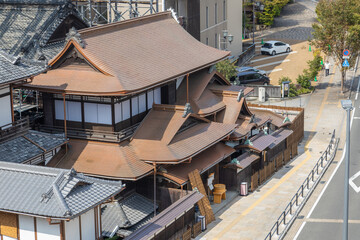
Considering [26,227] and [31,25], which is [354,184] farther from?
[31,25]

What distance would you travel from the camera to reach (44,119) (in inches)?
1628

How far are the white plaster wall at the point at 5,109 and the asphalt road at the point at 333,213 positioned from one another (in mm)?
18188

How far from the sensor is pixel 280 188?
46.9m

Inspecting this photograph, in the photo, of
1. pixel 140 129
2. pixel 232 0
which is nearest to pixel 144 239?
pixel 140 129

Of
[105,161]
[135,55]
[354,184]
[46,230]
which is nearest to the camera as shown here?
[46,230]

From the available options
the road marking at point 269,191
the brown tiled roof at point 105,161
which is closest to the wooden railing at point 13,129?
the brown tiled roof at point 105,161

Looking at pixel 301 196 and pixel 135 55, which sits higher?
pixel 135 55

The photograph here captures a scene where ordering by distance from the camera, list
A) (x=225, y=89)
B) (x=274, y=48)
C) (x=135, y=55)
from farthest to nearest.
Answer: (x=274, y=48) < (x=225, y=89) < (x=135, y=55)

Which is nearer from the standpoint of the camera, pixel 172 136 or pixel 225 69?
pixel 172 136

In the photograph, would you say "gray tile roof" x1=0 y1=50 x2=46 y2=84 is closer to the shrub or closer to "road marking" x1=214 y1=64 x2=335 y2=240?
"road marking" x1=214 y1=64 x2=335 y2=240

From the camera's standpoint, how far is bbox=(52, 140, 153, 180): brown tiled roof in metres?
36.6

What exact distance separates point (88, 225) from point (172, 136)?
10322 mm

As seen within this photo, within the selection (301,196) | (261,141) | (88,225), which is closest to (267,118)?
(261,141)

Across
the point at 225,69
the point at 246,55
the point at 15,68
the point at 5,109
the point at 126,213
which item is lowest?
the point at 126,213
